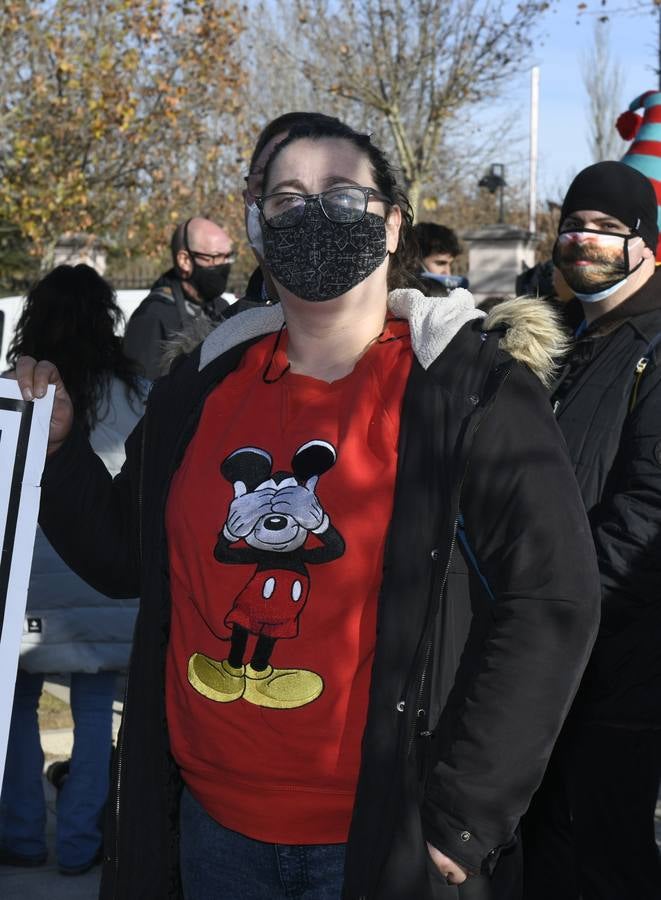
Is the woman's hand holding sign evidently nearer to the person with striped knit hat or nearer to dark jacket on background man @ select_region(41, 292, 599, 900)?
dark jacket on background man @ select_region(41, 292, 599, 900)

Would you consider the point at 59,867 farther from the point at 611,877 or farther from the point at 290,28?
the point at 290,28

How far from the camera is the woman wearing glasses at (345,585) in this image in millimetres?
1993

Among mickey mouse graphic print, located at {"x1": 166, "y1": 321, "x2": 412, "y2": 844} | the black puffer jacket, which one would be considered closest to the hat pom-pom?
the black puffer jacket

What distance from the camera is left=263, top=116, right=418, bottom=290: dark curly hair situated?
2258mm

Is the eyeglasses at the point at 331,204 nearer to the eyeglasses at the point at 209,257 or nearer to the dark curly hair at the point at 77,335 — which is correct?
the dark curly hair at the point at 77,335

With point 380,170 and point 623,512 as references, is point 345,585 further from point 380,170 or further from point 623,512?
point 623,512

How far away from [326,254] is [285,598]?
1.94 feet

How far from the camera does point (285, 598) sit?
2.10 meters

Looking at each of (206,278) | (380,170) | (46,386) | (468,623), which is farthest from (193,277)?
(468,623)

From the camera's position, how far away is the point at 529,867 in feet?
11.9

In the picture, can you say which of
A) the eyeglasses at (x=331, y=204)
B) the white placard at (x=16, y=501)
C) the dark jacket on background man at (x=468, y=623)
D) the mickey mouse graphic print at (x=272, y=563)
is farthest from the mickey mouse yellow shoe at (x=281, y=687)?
the eyeglasses at (x=331, y=204)

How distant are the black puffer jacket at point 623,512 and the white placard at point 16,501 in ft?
4.66

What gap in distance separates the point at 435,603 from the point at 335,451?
0.31m

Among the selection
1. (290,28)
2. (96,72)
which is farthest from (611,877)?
(290,28)
